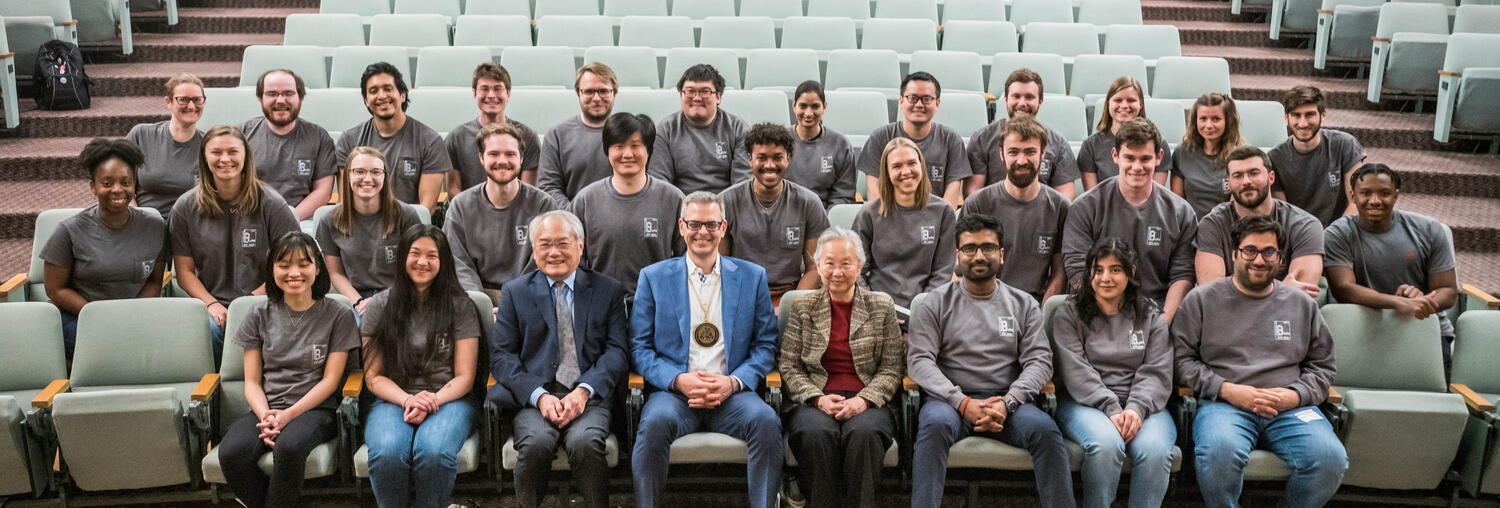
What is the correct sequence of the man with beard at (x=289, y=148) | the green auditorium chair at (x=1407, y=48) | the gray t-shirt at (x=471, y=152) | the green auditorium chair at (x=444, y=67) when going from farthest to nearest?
the green auditorium chair at (x=1407, y=48) → the green auditorium chair at (x=444, y=67) → the gray t-shirt at (x=471, y=152) → the man with beard at (x=289, y=148)

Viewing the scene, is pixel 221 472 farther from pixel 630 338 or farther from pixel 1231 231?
pixel 1231 231

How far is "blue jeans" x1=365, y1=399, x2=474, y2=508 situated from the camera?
292 cm

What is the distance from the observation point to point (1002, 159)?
172 inches

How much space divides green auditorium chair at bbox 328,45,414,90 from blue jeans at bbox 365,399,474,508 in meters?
2.84

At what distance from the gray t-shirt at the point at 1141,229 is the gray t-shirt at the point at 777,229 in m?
Result: 0.78

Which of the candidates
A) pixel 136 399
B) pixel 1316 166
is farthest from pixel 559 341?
pixel 1316 166

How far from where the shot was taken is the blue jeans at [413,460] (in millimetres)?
2924

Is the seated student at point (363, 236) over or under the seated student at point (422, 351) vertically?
over

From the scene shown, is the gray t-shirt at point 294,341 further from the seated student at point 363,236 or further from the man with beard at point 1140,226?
the man with beard at point 1140,226

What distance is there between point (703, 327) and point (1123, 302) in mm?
1141

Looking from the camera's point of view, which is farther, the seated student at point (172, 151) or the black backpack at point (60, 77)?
the black backpack at point (60, 77)

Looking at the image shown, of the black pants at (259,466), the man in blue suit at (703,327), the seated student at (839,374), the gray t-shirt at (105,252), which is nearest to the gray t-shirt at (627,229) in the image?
the man in blue suit at (703,327)

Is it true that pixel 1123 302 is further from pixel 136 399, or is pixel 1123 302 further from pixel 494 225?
pixel 136 399

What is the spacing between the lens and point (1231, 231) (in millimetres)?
3492
